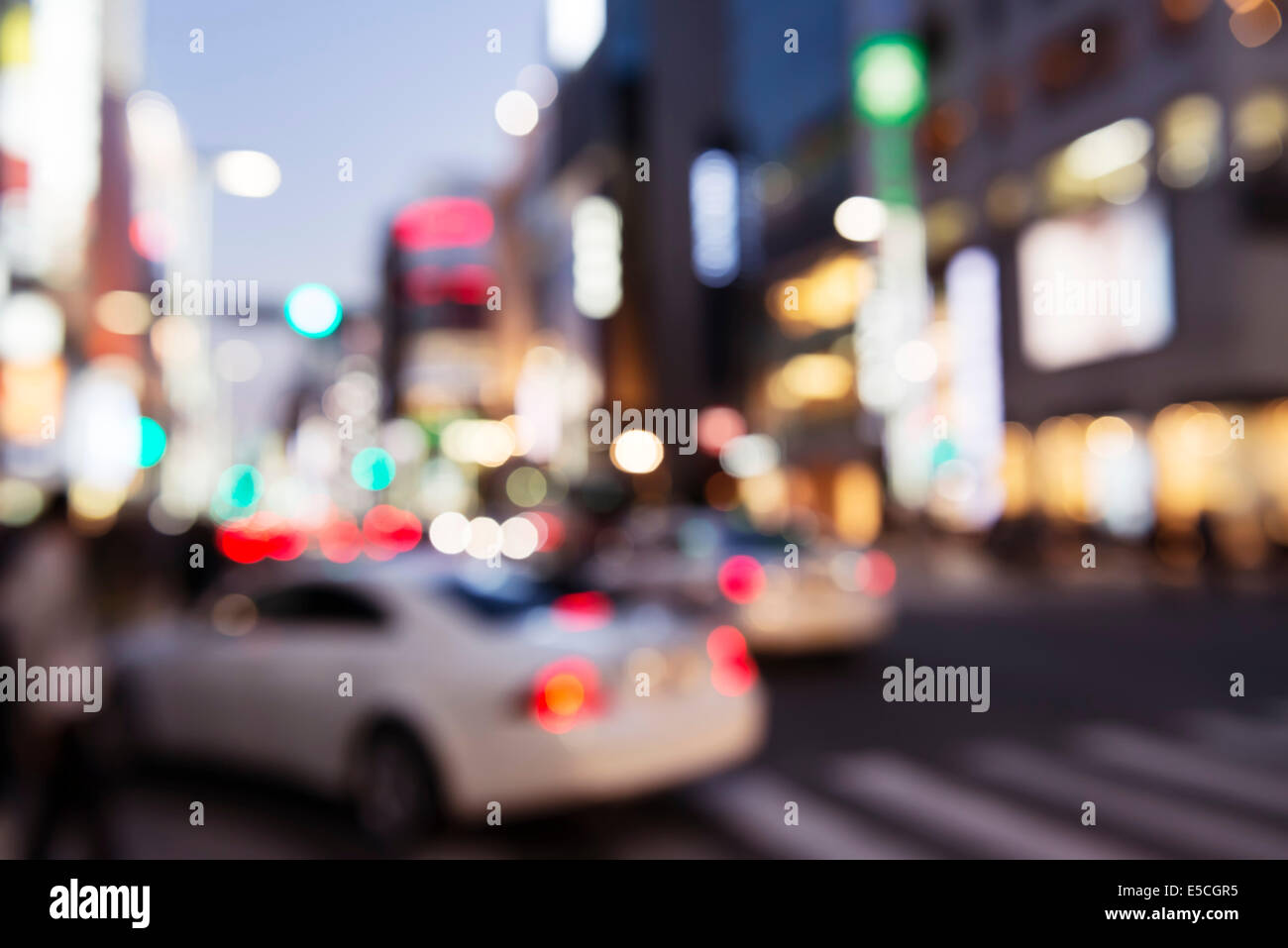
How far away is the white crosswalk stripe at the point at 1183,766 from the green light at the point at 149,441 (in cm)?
1749

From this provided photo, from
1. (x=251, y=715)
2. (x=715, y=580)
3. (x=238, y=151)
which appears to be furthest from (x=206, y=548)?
Answer: (x=251, y=715)

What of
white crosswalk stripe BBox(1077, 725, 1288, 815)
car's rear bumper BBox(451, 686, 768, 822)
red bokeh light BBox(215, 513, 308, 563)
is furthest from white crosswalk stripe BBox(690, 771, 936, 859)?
red bokeh light BBox(215, 513, 308, 563)

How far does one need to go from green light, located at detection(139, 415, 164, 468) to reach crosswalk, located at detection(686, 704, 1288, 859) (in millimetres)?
16353

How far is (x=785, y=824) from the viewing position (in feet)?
18.3

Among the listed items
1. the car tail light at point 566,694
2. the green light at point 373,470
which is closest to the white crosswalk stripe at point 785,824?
the car tail light at point 566,694

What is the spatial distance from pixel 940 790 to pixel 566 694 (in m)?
2.58

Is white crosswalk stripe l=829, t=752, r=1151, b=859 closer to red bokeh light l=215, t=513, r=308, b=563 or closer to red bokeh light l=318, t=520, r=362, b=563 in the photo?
red bokeh light l=215, t=513, r=308, b=563

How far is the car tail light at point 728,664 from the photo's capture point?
5926 millimetres

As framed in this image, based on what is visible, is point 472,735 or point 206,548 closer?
point 472,735

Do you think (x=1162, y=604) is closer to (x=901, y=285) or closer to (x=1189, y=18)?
(x=1189, y=18)

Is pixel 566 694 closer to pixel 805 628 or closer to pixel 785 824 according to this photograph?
pixel 785 824

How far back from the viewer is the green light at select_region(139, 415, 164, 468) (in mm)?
19234

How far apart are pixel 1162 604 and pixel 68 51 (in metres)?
36.5
